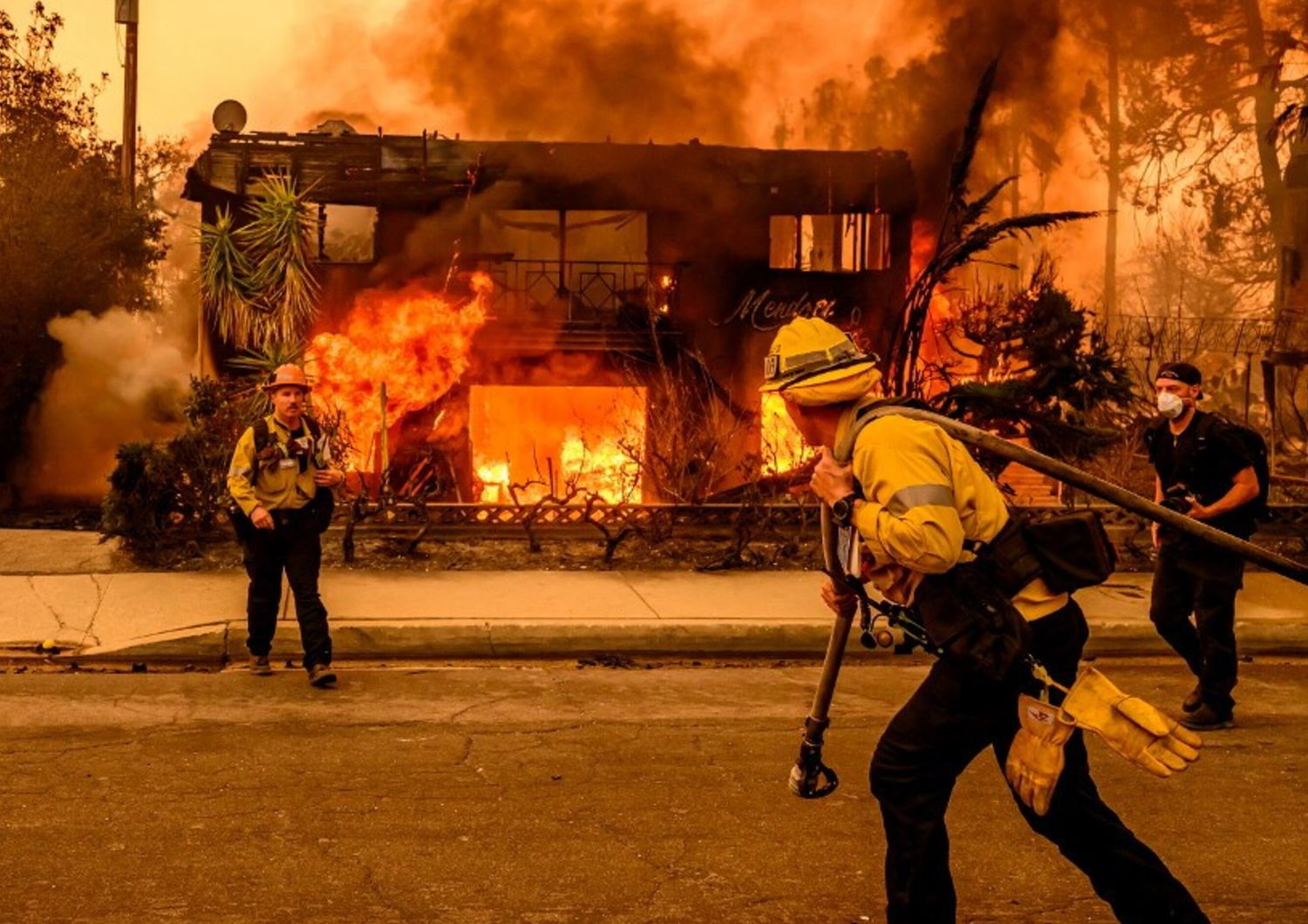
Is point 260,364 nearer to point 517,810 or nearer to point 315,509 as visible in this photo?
point 315,509

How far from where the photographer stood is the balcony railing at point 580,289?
20109 millimetres

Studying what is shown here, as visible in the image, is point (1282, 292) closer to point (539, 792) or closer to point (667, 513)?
point (667, 513)

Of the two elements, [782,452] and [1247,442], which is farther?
[782,452]

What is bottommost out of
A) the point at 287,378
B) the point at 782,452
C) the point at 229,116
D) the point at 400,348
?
the point at 782,452

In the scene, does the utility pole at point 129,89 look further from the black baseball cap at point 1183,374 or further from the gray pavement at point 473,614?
the black baseball cap at point 1183,374

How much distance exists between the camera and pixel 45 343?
69.3 ft

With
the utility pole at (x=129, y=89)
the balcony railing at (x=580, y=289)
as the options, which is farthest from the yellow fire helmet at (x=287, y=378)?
the utility pole at (x=129, y=89)

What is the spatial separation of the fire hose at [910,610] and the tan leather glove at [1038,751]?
1.09ft

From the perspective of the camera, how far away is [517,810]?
5.68 meters

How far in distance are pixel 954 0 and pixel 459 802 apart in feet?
67.9

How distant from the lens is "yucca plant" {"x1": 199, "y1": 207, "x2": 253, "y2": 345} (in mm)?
18984

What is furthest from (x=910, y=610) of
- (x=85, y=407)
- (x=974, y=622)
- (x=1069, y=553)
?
(x=85, y=407)

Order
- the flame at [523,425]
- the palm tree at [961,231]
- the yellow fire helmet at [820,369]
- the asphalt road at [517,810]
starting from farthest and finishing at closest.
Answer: the flame at [523,425] → the palm tree at [961,231] → the asphalt road at [517,810] → the yellow fire helmet at [820,369]

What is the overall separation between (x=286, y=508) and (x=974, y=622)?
195 inches
